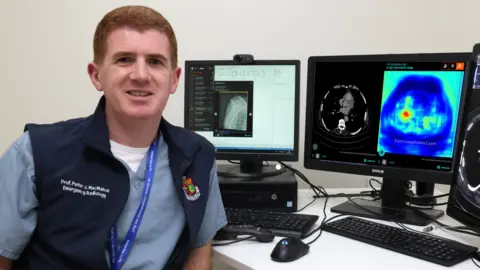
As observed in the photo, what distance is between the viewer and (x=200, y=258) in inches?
50.2

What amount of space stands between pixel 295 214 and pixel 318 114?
14.8 inches

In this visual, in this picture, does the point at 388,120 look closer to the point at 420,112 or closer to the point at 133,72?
the point at 420,112

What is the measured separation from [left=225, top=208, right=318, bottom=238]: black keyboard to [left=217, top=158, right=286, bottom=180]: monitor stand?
6.3 inches

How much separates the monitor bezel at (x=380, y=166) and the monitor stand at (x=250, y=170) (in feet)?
0.45

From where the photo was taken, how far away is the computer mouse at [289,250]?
117cm

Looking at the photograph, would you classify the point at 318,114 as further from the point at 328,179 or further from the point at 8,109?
the point at 8,109

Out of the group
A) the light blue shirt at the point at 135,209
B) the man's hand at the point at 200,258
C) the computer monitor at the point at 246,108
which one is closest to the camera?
the light blue shirt at the point at 135,209

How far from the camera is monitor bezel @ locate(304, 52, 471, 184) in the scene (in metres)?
1.41

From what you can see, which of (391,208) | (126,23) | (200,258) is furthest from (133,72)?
(391,208)

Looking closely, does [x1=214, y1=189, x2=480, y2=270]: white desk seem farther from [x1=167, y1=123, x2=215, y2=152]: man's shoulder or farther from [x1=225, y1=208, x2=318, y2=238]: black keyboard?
[x1=167, y1=123, x2=215, y2=152]: man's shoulder

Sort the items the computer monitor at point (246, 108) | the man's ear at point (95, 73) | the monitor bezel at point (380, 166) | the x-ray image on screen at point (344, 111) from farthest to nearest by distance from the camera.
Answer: the computer monitor at point (246, 108), the x-ray image on screen at point (344, 111), the monitor bezel at point (380, 166), the man's ear at point (95, 73)

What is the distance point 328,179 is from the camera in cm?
→ 206

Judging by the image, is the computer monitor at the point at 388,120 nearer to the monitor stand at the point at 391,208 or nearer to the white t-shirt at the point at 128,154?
the monitor stand at the point at 391,208

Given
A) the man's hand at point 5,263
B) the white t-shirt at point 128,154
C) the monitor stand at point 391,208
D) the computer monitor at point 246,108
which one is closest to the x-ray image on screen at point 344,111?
the computer monitor at point 246,108
